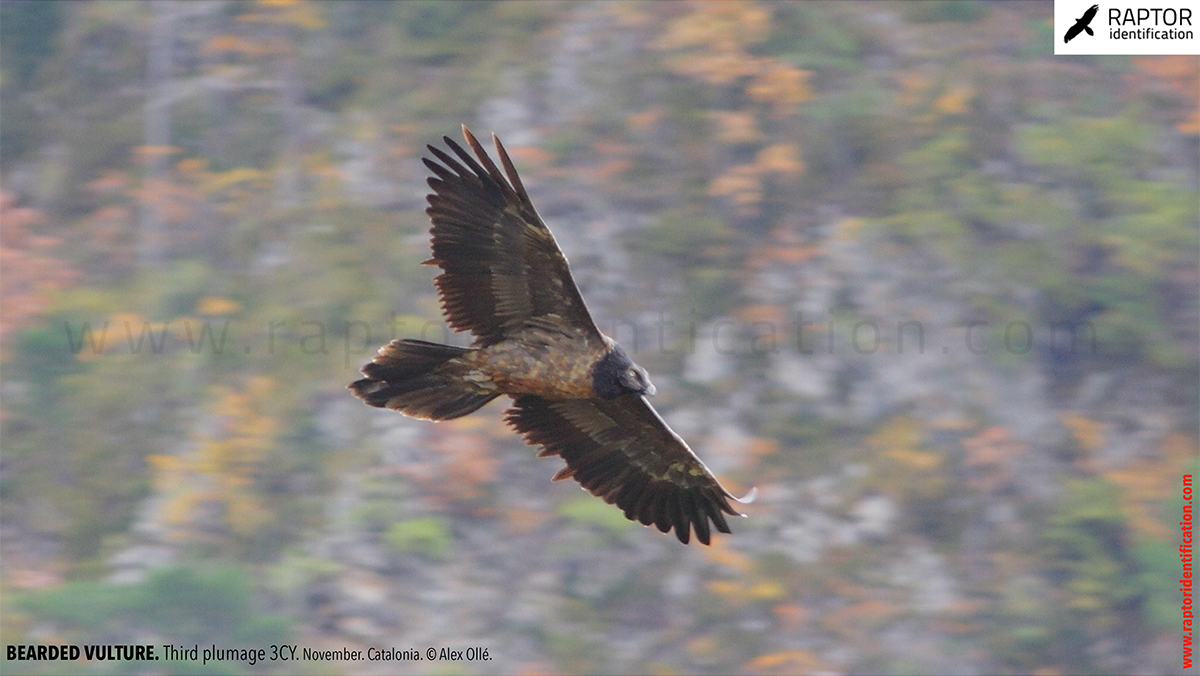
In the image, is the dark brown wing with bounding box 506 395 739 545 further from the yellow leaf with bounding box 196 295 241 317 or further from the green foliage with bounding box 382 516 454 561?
the yellow leaf with bounding box 196 295 241 317

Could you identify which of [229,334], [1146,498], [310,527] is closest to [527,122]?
[229,334]

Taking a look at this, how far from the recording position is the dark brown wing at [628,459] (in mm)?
6555

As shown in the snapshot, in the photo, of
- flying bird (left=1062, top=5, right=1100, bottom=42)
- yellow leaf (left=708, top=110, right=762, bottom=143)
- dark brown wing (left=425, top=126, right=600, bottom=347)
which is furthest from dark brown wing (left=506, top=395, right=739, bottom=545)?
flying bird (left=1062, top=5, right=1100, bottom=42)

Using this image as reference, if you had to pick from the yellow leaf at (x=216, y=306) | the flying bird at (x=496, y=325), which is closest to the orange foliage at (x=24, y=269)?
the yellow leaf at (x=216, y=306)

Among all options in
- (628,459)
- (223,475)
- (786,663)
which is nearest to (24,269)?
(223,475)

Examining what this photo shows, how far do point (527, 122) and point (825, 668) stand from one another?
555cm

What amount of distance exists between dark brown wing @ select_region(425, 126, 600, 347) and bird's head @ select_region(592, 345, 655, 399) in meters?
0.14

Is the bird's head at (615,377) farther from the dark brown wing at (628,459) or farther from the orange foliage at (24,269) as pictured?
the orange foliage at (24,269)

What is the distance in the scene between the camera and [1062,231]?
39.8 feet

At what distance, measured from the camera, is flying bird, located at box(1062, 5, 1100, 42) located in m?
13.0

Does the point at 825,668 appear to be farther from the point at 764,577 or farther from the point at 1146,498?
the point at 1146,498

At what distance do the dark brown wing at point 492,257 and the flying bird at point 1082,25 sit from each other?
29.6 ft

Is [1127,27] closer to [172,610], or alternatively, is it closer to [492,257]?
[492,257]

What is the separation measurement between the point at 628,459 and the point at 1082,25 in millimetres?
8621
